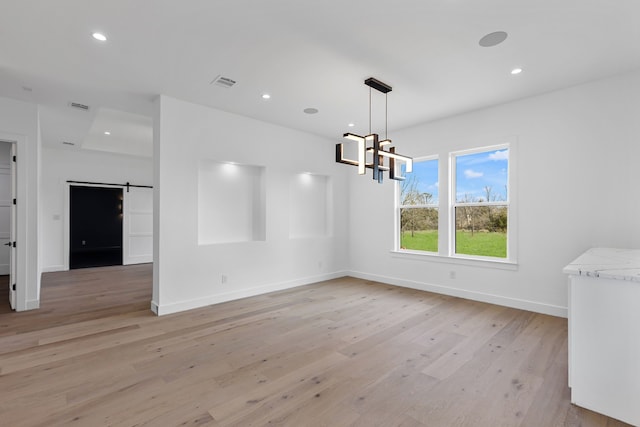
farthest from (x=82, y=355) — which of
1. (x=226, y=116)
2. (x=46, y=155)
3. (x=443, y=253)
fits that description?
(x=46, y=155)

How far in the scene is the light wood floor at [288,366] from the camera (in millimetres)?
2016

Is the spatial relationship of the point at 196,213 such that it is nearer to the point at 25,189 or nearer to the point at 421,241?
the point at 25,189

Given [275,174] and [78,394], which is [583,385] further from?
[275,174]

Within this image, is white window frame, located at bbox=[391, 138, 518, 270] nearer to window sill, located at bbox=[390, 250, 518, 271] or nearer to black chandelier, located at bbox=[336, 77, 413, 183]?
window sill, located at bbox=[390, 250, 518, 271]

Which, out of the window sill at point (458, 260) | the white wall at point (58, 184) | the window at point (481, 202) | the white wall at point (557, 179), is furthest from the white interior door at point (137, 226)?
the window at point (481, 202)

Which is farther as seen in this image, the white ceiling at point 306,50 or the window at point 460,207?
the window at point 460,207

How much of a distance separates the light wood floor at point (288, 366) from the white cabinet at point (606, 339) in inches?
5.6

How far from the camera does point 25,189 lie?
4203 millimetres

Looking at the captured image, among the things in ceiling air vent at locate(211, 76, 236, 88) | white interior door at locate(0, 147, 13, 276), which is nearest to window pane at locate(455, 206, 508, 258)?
ceiling air vent at locate(211, 76, 236, 88)

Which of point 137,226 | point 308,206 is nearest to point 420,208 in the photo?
point 308,206

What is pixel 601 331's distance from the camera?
2.04m

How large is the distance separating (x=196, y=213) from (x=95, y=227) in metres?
5.33

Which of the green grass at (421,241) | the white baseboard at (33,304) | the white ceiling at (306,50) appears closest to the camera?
the white ceiling at (306,50)

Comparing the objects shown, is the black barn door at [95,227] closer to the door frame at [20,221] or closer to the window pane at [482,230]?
the door frame at [20,221]
